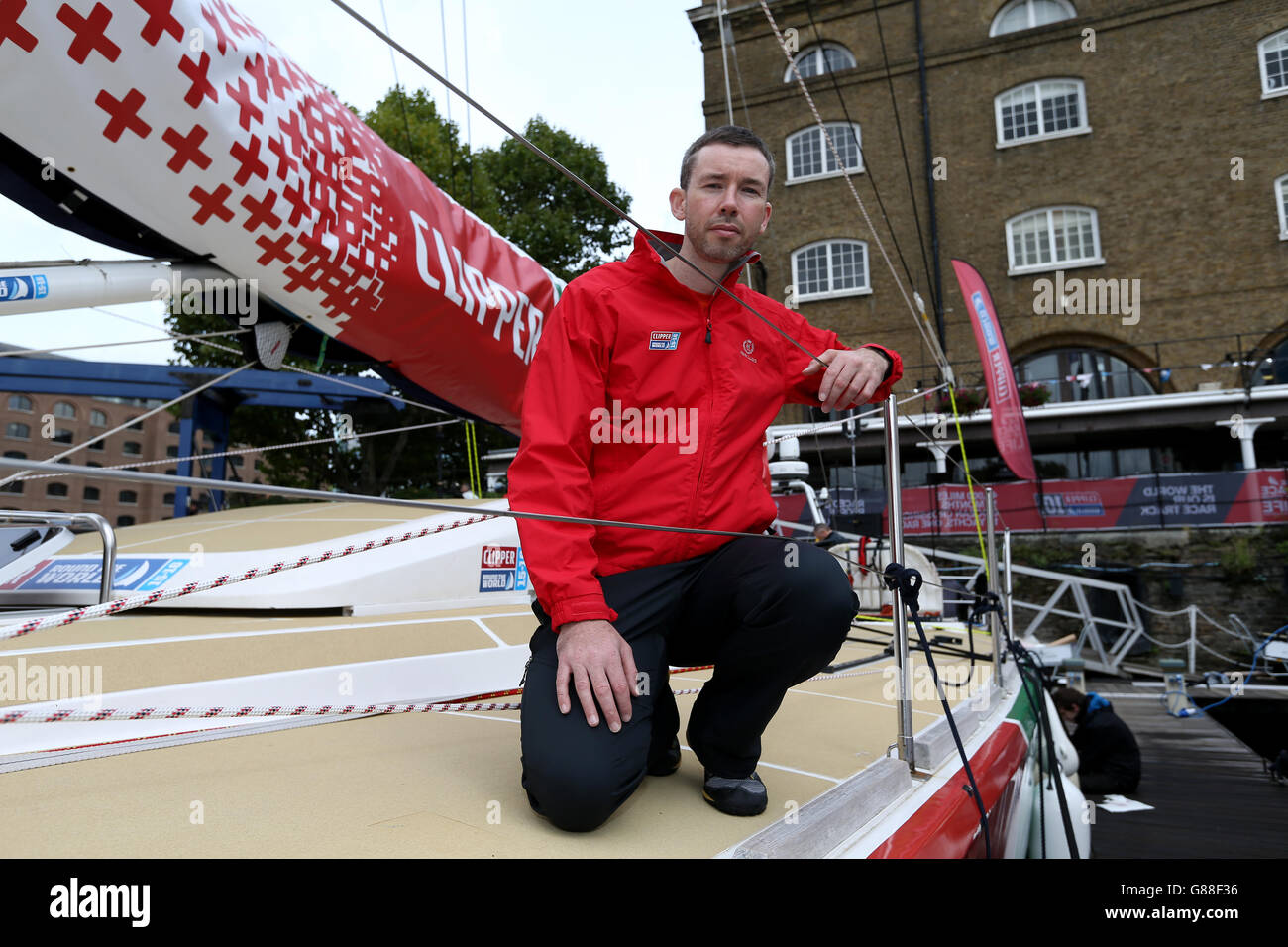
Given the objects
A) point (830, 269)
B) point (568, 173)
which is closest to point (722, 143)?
point (568, 173)

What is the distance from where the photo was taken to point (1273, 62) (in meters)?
14.3

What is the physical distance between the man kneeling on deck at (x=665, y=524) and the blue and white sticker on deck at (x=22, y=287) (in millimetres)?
868

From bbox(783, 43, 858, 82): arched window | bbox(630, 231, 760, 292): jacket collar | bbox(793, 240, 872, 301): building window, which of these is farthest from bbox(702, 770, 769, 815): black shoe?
bbox(783, 43, 858, 82): arched window

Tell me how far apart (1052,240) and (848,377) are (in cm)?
1639

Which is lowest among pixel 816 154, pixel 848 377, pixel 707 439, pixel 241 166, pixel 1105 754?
pixel 1105 754

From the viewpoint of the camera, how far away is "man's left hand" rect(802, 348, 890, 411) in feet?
5.33

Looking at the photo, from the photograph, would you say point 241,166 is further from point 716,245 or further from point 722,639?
point 722,639

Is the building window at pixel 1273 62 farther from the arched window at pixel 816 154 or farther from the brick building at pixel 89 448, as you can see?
the brick building at pixel 89 448

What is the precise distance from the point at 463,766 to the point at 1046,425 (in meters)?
15.3

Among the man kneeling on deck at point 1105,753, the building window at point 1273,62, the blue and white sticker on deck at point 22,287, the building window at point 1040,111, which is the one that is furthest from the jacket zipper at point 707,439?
the building window at point 1273,62

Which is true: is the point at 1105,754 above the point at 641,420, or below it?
below

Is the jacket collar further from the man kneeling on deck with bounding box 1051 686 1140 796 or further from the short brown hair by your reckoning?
the man kneeling on deck with bounding box 1051 686 1140 796
